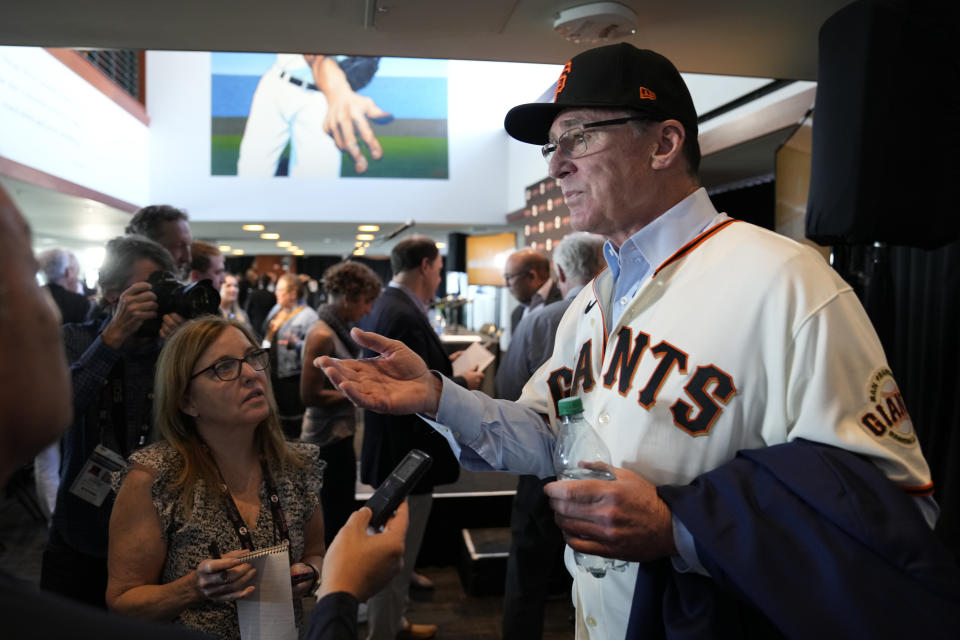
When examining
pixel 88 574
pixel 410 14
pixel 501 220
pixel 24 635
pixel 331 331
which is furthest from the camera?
pixel 501 220

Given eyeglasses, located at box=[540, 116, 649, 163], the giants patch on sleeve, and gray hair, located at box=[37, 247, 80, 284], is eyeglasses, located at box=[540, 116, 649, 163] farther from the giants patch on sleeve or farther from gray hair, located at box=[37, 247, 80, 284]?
gray hair, located at box=[37, 247, 80, 284]

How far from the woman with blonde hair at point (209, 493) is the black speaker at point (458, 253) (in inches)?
401

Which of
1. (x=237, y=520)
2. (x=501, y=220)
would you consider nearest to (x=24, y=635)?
(x=237, y=520)

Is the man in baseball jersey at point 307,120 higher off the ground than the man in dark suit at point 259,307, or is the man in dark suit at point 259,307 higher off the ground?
the man in baseball jersey at point 307,120

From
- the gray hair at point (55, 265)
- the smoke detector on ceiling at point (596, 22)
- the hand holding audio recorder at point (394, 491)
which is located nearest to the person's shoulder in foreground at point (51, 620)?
the hand holding audio recorder at point (394, 491)

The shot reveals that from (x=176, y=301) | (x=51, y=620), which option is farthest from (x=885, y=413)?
(x=176, y=301)

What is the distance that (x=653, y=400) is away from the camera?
1055 mm

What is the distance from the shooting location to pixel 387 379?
125cm

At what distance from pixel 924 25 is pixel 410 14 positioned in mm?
1417

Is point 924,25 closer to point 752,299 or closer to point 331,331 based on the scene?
point 752,299

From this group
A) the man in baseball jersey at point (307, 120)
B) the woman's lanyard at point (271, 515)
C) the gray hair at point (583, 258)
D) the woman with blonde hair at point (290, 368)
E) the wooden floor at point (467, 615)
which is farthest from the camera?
the man in baseball jersey at point (307, 120)

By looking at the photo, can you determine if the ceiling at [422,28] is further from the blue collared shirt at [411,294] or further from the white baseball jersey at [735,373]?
the white baseball jersey at [735,373]

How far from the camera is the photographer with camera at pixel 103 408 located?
1.67m

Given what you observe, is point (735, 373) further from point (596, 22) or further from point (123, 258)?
point (123, 258)
